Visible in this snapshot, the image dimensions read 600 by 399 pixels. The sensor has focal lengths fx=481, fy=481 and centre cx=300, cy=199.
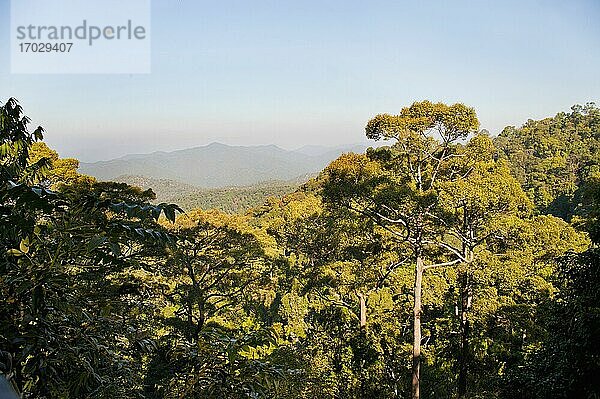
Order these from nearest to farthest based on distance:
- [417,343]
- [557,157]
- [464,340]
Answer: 1. [417,343]
2. [464,340]
3. [557,157]

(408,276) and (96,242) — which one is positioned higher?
(96,242)

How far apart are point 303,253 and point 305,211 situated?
3.39 feet

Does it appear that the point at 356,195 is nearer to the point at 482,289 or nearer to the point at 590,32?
the point at 482,289

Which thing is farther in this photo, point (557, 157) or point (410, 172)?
point (557, 157)

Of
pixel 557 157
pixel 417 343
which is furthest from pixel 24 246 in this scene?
pixel 557 157

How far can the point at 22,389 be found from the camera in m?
0.82

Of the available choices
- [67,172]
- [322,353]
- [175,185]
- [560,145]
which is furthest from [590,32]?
[175,185]

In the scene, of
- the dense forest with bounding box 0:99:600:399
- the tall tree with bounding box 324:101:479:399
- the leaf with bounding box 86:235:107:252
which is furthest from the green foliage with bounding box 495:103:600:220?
the leaf with bounding box 86:235:107:252

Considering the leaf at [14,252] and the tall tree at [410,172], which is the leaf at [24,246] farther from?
the tall tree at [410,172]

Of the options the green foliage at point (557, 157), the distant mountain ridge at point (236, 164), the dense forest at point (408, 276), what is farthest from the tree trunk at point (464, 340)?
the distant mountain ridge at point (236, 164)

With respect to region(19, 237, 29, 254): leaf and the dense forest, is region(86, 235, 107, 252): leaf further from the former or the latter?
the dense forest

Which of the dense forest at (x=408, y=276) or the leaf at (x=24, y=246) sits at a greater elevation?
the leaf at (x=24, y=246)

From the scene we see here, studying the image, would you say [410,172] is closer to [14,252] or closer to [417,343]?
[417,343]

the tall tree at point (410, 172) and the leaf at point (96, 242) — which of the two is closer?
the leaf at point (96, 242)
